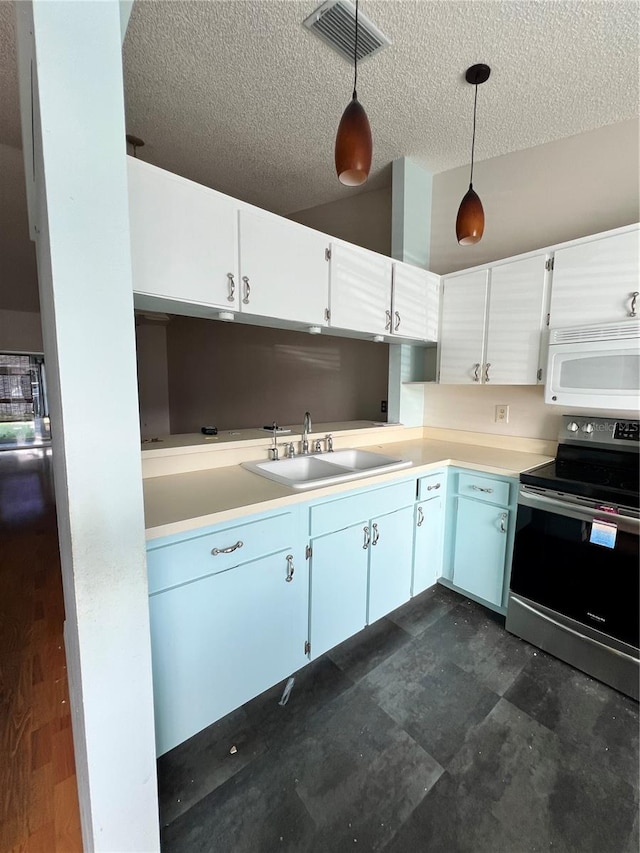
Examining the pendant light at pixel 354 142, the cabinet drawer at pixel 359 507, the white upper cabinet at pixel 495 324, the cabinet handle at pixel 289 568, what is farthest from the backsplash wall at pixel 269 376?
the pendant light at pixel 354 142

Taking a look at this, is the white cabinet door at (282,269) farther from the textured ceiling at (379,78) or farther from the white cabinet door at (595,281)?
the white cabinet door at (595,281)

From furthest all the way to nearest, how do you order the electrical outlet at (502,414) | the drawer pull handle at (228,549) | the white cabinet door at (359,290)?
the electrical outlet at (502,414) < the white cabinet door at (359,290) < the drawer pull handle at (228,549)

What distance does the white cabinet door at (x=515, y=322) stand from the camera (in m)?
→ 2.07

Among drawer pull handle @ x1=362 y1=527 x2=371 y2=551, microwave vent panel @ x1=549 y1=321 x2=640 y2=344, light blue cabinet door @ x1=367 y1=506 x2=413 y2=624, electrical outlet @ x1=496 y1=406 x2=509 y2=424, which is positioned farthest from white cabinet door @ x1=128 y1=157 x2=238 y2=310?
electrical outlet @ x1=496 y1=406 x2=509 y2=424

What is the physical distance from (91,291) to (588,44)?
92.4 inches

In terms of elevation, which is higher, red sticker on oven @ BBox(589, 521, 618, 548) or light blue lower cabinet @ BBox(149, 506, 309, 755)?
red sticker on oven @ BBox(589, 521, 618, 548)

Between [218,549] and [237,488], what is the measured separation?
303mm

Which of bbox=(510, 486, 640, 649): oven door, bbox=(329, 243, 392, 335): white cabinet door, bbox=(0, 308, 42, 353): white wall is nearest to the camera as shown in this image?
bbox=(510, 486, 640, 649): oven door

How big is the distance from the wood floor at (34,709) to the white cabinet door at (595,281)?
9.53ft

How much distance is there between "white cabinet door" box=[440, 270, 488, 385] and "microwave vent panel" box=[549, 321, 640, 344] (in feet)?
1.50

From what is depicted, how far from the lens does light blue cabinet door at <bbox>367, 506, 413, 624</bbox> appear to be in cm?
186

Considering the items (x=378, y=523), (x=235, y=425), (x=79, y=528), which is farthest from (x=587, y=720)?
(x=235, y=425)

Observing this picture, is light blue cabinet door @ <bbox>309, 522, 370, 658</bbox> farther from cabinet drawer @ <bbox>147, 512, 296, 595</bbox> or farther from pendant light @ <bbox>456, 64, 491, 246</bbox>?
pendant light @ <bbox>456, 64, 491, 246</bbox>

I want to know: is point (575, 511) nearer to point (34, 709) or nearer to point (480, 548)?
point (480, 548)
